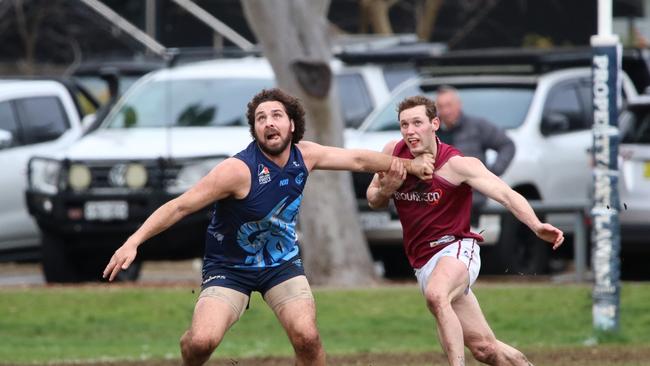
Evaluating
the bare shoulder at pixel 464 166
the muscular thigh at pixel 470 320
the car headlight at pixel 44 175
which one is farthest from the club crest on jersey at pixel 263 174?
the car headlight at pixel 44 175

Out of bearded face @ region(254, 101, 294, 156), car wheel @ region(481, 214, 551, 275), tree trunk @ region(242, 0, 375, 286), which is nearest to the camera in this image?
bearded face @ region(254, 101, 294, 156)

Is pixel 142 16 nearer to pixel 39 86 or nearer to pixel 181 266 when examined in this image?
pixel 181 266

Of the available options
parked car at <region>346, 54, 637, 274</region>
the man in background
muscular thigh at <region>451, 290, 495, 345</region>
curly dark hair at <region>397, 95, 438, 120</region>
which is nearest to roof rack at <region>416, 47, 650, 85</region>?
parked car at <region>346, 54, 637, 274</region>

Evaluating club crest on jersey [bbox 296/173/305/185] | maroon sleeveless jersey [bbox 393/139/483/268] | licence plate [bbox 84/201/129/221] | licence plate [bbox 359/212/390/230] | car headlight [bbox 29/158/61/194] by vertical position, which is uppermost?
club crest on jersey [bbox 296/173/305/185]

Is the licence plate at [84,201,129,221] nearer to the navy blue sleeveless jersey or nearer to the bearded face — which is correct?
the navy blue sleeveless jersey

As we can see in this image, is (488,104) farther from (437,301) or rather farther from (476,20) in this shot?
(476,20)

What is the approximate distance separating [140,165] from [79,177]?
2.25ft

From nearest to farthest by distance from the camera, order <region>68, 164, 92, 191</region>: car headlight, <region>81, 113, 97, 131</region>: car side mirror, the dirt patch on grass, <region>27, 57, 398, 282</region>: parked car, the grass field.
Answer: the dirt patch on grass < the grass field < <region>27, 57, 398, 282</region>: parked car < <region>68, 164, 92, 191</region>: car headlight < <region>81, 113, 97, 131</region>: car side mirror

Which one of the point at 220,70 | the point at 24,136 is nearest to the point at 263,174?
the point at 220,70

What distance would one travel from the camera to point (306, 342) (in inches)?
360

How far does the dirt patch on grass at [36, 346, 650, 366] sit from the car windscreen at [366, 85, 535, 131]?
16.7 ft

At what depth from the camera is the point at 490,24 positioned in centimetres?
3453

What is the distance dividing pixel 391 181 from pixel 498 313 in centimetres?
603

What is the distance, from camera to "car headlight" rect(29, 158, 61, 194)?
17.8 metres
